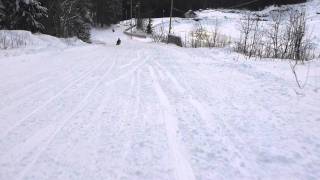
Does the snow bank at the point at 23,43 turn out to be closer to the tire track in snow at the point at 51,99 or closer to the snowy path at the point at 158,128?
the tire track in snow at the point at 51,99

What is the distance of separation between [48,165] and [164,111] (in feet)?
6.71

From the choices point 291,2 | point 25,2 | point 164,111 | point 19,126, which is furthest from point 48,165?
point 291,2

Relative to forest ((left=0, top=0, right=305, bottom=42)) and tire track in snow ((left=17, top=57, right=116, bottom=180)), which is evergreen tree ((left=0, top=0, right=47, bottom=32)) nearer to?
Result: forest ((left=0, top=0, right=305, bottom=42))

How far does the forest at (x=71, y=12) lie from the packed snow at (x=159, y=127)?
18.5 metres

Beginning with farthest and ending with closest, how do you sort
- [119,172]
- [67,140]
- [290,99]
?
[290,99] < [67,140] < [119,172]

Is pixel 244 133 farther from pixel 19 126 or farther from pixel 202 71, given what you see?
pixel 202 71

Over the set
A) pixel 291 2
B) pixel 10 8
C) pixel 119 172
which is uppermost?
pixel 291 2

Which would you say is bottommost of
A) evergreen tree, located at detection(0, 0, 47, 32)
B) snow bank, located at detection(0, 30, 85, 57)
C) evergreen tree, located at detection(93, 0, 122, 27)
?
snow bank, located at detection(0, 30, 85, 57)

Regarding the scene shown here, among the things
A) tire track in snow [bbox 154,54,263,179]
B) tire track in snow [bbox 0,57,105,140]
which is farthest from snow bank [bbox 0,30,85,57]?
tire track in snow [bbox 154,54,263,179]

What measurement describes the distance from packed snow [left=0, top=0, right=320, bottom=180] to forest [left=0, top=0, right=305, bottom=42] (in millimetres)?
18462

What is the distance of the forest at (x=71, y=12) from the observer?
2403cm

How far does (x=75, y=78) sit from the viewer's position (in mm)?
7262

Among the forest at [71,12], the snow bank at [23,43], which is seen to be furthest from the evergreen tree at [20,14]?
the snow bank at [23,43]

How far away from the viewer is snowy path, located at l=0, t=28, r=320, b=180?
3.05m
